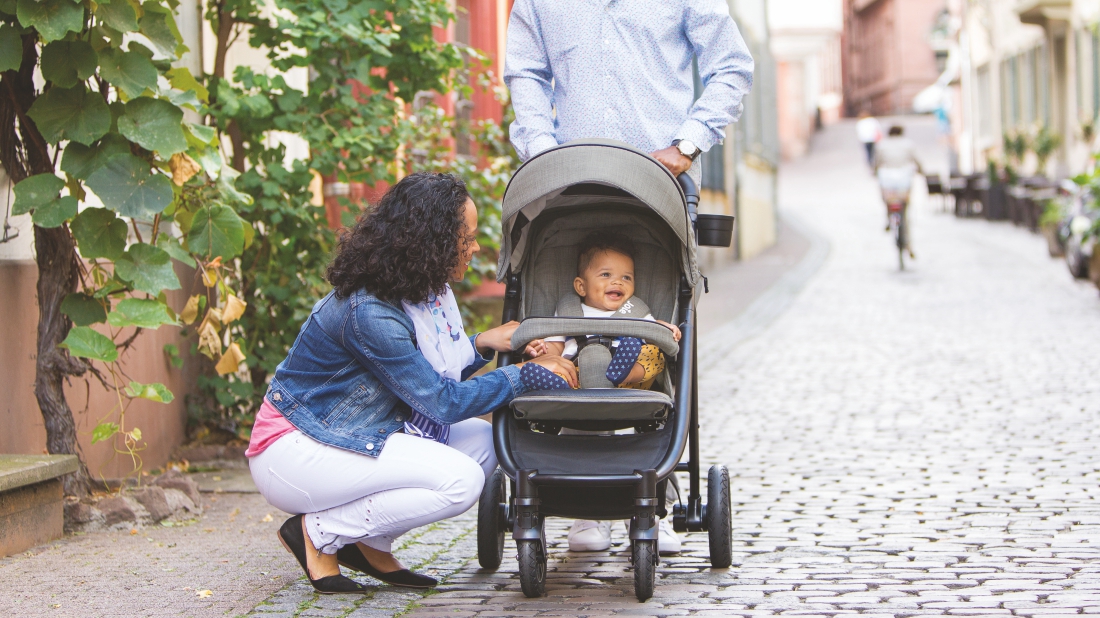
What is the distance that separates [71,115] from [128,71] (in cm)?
25

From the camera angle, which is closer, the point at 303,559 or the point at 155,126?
the point at 303,559

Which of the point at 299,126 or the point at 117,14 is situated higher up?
the point at 117,14

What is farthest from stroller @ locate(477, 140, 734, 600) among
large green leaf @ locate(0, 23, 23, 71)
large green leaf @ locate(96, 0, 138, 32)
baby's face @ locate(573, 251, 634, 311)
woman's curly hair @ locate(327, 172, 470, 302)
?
large green leaf @ locate(0, 23, 23, 71)

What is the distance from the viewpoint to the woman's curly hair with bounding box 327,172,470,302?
158 inches

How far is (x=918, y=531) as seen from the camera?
502 cm

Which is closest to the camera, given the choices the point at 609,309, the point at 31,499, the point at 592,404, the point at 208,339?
the point at 592,404

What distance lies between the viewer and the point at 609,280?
440cm

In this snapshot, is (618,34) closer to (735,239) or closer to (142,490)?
(142,490)

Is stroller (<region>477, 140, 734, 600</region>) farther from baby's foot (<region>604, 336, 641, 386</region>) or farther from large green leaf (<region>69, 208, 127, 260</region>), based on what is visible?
large green leaf (<region>69, 208, 127, 260</region>)

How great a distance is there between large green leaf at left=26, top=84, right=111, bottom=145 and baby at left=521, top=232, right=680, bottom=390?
1743 millimetres

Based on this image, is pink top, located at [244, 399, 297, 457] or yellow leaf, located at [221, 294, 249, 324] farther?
yellow leaf, located at [221, 294, 249, 324]

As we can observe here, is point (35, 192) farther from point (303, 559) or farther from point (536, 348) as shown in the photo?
point (536, 348)

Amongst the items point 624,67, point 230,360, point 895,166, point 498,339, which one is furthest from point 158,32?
point 895,166

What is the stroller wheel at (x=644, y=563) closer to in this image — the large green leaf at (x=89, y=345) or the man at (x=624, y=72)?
the man at (x=624, y=72)
